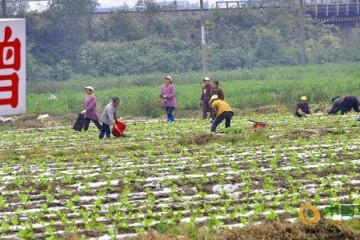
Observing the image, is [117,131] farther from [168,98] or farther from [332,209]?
[332,209]

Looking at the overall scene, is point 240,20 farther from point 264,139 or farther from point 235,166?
point 235,166

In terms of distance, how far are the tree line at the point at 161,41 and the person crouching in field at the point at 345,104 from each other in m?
24.4

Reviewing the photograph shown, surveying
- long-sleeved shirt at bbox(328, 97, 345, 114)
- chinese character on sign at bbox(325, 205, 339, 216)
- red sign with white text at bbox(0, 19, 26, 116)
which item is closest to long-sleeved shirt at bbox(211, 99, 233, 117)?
long-sleeved shirt at bbox(328, 97, 345, 114)

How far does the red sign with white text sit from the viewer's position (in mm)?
5371

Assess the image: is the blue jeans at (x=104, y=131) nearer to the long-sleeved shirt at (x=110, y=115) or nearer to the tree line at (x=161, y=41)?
the long-sleeved shirt at (x=110, y=115)

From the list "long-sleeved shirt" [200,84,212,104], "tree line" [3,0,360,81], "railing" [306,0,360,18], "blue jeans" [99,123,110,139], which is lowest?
"blue jeans" [99,123,110,139]

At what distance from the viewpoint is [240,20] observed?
5831 centimetres

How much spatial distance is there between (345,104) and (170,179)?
11412mm

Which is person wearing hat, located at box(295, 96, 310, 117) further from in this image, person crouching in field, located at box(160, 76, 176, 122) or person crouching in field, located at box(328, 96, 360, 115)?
person crouching in field, located at box(160, 76, 176, 122)

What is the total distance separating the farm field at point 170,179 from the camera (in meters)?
10.4

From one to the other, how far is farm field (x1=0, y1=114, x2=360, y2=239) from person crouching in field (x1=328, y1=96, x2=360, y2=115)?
2.65 meters

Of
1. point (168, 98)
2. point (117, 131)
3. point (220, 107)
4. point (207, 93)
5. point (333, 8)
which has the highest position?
point (333, 8)

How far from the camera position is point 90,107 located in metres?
21.3

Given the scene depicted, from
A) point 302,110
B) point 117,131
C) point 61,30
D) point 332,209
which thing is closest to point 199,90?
point 302,110
